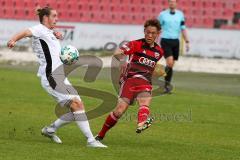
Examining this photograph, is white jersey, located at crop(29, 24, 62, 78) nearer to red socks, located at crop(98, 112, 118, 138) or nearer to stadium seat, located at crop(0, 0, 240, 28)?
red socks, located at crop(98, 112, 118, 138)

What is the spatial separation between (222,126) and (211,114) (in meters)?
1.76

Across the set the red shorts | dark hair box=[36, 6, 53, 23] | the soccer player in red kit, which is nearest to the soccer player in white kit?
dark hair box=[36, 6, 53, 23]

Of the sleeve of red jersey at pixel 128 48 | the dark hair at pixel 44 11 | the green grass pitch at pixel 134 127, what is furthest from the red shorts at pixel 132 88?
the dark hair at pixel 44 11

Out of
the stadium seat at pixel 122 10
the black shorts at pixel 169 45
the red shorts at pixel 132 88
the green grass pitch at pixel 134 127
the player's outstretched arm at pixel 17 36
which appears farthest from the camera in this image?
the stadium seat at pixel 122 10

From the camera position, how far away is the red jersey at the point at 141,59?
444 inches

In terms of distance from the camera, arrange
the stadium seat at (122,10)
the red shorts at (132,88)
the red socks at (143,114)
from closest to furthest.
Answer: the red socks at (143,114) < the red shorts at (132,88) < the stadium seat at (122,10)

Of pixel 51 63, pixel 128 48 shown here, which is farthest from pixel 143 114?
pixel 51 63

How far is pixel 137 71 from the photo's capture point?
447 inches

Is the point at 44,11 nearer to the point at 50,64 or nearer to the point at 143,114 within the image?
the point at 50,64

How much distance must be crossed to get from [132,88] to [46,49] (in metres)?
1.43

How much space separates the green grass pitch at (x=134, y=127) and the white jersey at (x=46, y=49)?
1106 millimetres

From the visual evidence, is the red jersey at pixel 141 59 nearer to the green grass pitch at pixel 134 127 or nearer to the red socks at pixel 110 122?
the red socks at pixel 110 122

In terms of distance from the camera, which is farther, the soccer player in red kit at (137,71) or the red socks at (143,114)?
the soccer player in red kit at (137,71)

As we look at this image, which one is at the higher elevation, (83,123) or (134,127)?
(83,123)
